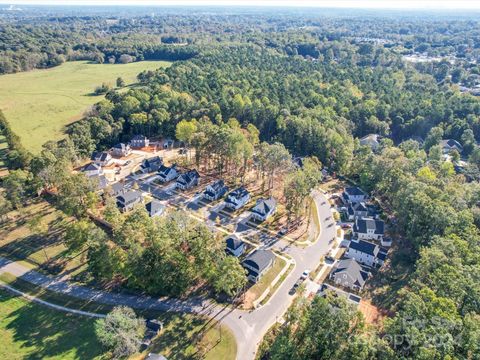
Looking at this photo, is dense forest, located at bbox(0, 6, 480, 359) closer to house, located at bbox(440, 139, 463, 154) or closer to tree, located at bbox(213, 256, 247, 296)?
tree, located at bbox(213, 256, 247, 296)

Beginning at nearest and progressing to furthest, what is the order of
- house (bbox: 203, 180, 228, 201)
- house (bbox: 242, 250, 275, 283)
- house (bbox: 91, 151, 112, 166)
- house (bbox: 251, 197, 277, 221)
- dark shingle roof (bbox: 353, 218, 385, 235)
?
1. house (bbox: 242, 250, 275, 283)
2. dark shingle roof (bbox: 353, 218, 385, 235)
3. house (bbox: 251, 197, 277, 221)
4. house (bbox: 203, 180, 228, 201)
5. house (bbox: 91, 151, 112, 166)

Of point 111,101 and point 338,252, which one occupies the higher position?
point 111,101

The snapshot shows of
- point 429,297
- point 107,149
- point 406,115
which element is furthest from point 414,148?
point 107,149

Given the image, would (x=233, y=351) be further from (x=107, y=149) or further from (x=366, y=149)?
(x=107, y=149)

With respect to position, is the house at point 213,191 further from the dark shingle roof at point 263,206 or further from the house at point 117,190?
the house at point 117,190

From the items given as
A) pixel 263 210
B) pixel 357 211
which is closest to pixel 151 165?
pixel 263 210

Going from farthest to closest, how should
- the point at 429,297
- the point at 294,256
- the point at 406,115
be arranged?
the point at 406,115
the point at 294,256
the point at 429,297

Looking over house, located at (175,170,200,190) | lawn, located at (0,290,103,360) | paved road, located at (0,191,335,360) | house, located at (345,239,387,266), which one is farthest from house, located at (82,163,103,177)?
house, located at (345,239,387,266)
